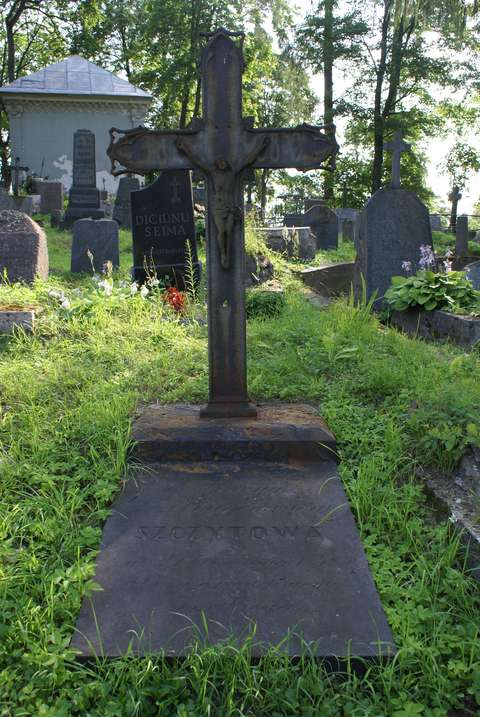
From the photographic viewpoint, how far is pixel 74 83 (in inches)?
1081

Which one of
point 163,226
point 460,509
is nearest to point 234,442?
point 460,509

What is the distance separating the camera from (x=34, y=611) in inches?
83.8

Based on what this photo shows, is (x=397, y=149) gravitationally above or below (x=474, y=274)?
above

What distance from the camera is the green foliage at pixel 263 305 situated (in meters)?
6.26

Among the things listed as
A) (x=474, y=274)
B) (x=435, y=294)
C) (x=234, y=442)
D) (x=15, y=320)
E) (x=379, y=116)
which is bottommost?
(x=234, y=442)

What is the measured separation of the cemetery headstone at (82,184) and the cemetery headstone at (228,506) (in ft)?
43.0

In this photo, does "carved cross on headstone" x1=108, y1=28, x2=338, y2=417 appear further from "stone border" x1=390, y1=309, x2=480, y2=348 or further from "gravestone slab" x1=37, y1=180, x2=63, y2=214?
"gravestone slab" x1=37, y1=180, x2=63, y2=214

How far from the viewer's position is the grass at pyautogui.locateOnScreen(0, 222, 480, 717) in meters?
1.90

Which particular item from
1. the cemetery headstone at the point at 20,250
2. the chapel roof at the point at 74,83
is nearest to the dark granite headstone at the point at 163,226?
the cemetery headstone at the point at 20,250

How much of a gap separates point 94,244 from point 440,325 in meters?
6.10

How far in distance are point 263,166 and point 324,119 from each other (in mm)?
→ 25327

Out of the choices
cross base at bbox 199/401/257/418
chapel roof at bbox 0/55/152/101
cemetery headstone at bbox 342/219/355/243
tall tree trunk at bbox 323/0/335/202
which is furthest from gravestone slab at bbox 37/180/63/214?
cross base at bbox 199/401/257/418

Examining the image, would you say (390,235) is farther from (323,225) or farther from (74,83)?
(74,83)

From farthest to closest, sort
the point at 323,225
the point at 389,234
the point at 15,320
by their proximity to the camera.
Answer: the point at 323,225 < the point at 389,234 < the point at 15,320
